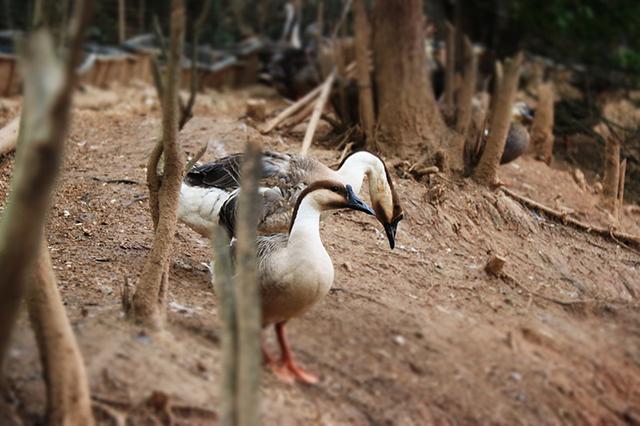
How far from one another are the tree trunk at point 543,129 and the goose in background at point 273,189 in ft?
14.5

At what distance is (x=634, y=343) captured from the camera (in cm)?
541

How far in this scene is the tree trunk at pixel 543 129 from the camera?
10.4m

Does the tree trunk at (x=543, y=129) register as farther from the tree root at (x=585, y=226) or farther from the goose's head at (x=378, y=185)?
the goose's head at (x=378, y=185)

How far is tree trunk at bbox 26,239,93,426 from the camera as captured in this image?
144 inches

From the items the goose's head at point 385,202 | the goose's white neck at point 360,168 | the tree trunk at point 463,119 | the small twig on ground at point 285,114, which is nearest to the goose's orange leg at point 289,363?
the goose's head at point 385,202

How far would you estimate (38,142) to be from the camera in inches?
110

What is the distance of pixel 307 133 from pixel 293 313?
4.50 metres

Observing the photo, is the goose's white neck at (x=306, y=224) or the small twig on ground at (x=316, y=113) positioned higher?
the goose's white neck at (x=306, y=224)

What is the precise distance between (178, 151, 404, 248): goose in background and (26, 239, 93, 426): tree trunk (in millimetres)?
2107

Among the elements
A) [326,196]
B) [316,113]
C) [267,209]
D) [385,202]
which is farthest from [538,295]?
[316,113]

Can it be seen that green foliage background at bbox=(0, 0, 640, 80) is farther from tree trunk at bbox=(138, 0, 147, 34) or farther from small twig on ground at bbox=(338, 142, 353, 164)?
small twig on ground at bbox=(338, 142, 353, 164)

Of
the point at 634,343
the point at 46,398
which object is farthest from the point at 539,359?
the point at 46,398

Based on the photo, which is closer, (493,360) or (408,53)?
(493,360)

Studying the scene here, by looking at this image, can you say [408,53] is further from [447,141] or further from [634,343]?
[634,343]
